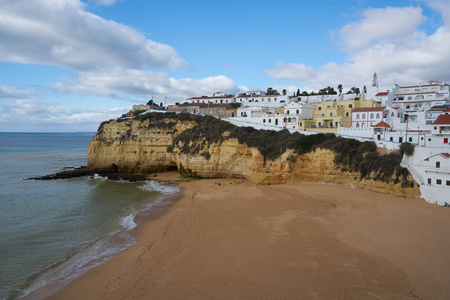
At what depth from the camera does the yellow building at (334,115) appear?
37531 mm

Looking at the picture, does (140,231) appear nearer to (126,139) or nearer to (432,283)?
(432,283)

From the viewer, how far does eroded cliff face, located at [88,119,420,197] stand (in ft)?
85.2

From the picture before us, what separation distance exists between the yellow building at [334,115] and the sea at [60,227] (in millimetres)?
21874

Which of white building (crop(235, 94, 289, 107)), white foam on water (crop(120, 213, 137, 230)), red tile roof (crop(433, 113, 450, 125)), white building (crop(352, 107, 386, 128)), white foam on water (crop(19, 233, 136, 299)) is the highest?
white building (crop(235, 94, 289, 107))

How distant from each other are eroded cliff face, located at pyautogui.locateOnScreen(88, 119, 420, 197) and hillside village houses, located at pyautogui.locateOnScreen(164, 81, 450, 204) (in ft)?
6.87

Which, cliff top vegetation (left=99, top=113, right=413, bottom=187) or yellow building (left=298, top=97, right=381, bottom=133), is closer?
cliff top vegetation (left=99, top=113, right=413, bottom=187)

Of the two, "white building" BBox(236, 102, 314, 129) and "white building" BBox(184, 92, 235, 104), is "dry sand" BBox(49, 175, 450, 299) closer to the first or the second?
"white building" BBox(236, 102, 314, 129)

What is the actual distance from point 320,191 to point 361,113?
16821mm

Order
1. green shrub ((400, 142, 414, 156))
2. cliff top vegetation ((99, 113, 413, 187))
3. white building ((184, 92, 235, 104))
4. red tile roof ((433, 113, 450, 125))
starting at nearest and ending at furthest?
green shrub ((400, 142, 414, 156)) → cliff top vegetation ((99, 113, 413, 187)) → red tile roof ((433, 113, 450, 125)) → white building ((184, 92, 235, 104))

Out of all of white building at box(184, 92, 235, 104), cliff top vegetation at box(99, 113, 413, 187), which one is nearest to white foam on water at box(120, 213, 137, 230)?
cliff top vegetation at box(99, 113, 413, 187)

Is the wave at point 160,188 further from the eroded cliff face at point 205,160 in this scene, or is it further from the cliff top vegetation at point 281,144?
Answer: the cliff top vegetation at point 281,144

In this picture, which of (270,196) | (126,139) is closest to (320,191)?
(270,196)

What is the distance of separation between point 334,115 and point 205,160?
64.7 ft

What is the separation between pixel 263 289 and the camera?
10820 millimetres
